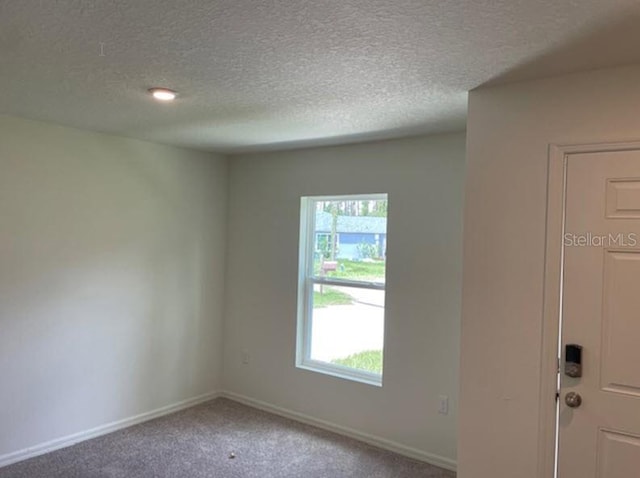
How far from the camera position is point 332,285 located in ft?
13.8

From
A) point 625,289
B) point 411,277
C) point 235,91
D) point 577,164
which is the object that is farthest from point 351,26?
point 411,277

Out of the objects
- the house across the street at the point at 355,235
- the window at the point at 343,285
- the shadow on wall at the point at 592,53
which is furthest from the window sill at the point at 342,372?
the shadow on wall at the point at 592,53

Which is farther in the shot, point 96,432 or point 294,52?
point 96,432

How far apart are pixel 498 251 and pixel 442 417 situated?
1650mm

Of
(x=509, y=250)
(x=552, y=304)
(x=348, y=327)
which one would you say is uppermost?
(x=509, y=250)

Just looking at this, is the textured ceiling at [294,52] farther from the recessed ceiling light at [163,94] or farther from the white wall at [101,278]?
the white wall at [101,278]

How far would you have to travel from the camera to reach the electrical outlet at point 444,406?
11.3 feet

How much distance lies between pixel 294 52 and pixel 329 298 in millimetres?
2579

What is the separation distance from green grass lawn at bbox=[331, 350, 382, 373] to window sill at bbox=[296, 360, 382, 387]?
40 millimetres

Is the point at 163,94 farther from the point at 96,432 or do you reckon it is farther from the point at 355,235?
the point at 96,432

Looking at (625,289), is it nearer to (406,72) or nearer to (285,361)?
(406,72)

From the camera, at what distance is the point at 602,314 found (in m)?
2.08

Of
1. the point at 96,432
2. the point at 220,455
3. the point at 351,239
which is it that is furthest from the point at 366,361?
the point at 96,432

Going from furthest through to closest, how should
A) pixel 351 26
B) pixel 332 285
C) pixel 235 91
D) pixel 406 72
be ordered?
pixel 332 285
pixel 235 91
pixel 406 72
pixel 351 26
